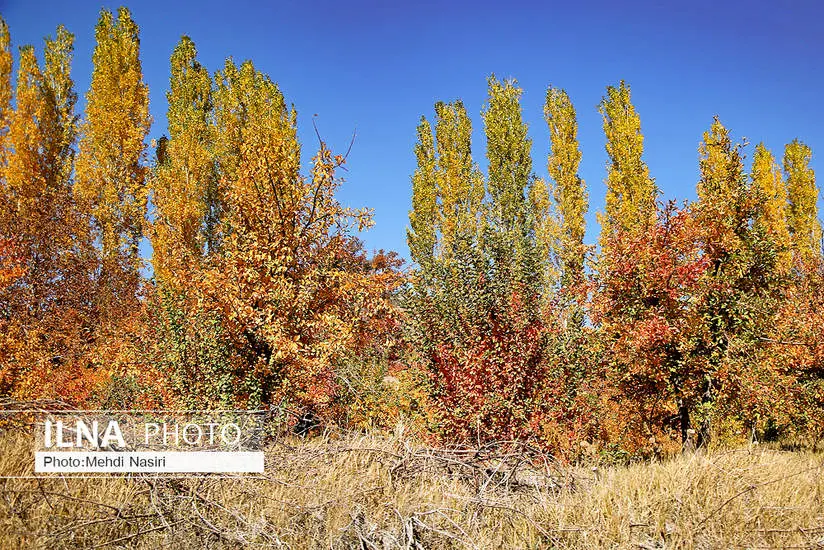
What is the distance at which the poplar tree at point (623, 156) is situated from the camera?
19081 mm

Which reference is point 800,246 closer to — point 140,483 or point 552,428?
point 552,428

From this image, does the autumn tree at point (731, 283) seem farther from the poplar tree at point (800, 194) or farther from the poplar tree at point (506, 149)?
the poplar tree at point (800, 194)

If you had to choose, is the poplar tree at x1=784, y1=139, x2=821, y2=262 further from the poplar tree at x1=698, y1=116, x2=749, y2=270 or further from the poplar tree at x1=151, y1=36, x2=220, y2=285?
the poplar tree at x1=151, y1=36, x2=220, y2=285

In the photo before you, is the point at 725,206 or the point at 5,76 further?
the point at 5,76

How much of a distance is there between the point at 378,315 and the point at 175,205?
10.1 metres

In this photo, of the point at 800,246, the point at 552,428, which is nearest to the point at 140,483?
the point at 552,428

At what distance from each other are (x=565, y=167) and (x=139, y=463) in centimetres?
1871

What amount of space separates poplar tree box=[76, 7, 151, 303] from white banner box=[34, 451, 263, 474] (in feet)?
43.2

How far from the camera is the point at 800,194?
25688 millimetres

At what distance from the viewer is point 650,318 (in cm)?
770

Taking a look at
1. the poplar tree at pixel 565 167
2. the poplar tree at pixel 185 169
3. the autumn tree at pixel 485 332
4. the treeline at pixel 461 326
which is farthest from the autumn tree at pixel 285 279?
the poplar tree at pixel 565 167

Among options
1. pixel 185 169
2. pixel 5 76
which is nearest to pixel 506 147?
pixel 185 169

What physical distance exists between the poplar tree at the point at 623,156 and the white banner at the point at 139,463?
16931 millimetres

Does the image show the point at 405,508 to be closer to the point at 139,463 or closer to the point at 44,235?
the point at 139,463
